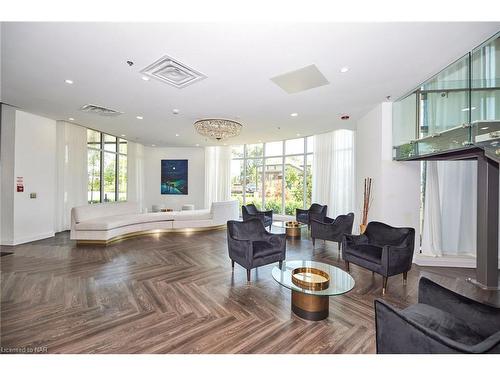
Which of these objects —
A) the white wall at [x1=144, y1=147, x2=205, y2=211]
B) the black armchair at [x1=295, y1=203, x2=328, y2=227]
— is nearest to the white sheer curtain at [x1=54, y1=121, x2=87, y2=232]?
the white wall at [x1=144, y1=147, x2=205, y2=211]

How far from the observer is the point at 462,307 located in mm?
1862

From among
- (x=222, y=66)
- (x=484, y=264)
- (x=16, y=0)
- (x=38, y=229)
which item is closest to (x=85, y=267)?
(x=38, y=229)

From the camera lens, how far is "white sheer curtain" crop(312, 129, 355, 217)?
23.2ft

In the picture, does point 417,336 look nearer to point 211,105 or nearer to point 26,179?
point 211,105

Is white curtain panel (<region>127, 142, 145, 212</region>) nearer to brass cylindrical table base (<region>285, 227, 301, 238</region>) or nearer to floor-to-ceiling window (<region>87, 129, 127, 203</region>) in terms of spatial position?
floor-to-ceiling window (<region>87, 129, 127, 203</region>)

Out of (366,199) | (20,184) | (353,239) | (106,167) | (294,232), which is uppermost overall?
(106,167)

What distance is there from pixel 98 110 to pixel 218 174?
19.1ft

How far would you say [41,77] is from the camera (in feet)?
11.5

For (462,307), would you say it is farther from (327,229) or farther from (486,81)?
(327,229)

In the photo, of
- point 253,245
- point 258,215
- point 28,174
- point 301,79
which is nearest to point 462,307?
point 253,245

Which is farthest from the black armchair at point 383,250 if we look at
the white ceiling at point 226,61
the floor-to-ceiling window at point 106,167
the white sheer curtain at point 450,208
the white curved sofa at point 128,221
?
the floor-to-ceiling window at point 106,167

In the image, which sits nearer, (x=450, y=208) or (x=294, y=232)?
(x=450, y=208)

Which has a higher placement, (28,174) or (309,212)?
(28,174)
